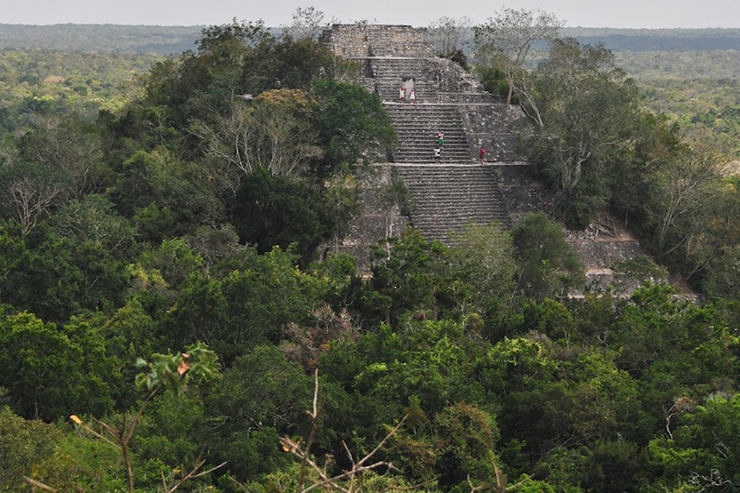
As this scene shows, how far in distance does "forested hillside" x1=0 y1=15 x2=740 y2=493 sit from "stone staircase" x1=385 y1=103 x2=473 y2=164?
1095mm

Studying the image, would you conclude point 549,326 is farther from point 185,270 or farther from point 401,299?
point 185,270

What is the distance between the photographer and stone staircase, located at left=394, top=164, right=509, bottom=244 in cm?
2095

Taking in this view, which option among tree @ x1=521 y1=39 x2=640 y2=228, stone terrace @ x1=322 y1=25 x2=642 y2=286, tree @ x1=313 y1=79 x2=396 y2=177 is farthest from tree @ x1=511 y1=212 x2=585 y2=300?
tree @ x1=313 y1=79 x2=396 y2=177

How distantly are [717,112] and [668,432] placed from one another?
51668 mm

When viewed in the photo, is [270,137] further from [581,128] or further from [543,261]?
[581,128]

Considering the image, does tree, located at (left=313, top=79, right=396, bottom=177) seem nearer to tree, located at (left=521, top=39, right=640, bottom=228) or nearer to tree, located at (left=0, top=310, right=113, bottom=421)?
tree, located at (left=521, top=39, right=640, bottom=228)

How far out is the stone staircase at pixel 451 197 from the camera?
20953 millimetres

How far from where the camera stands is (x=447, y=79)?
26.0m

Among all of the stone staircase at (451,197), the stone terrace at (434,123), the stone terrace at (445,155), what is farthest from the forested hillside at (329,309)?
the stone staircase at (451,197)

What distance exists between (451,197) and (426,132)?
271 centimetres

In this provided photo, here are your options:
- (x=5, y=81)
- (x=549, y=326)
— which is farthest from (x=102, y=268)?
(x=5, y=81)

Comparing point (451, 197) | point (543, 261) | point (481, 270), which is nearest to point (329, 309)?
point (481, 270)

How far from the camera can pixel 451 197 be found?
855 inches

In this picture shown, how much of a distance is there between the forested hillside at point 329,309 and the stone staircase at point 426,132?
1095mm
